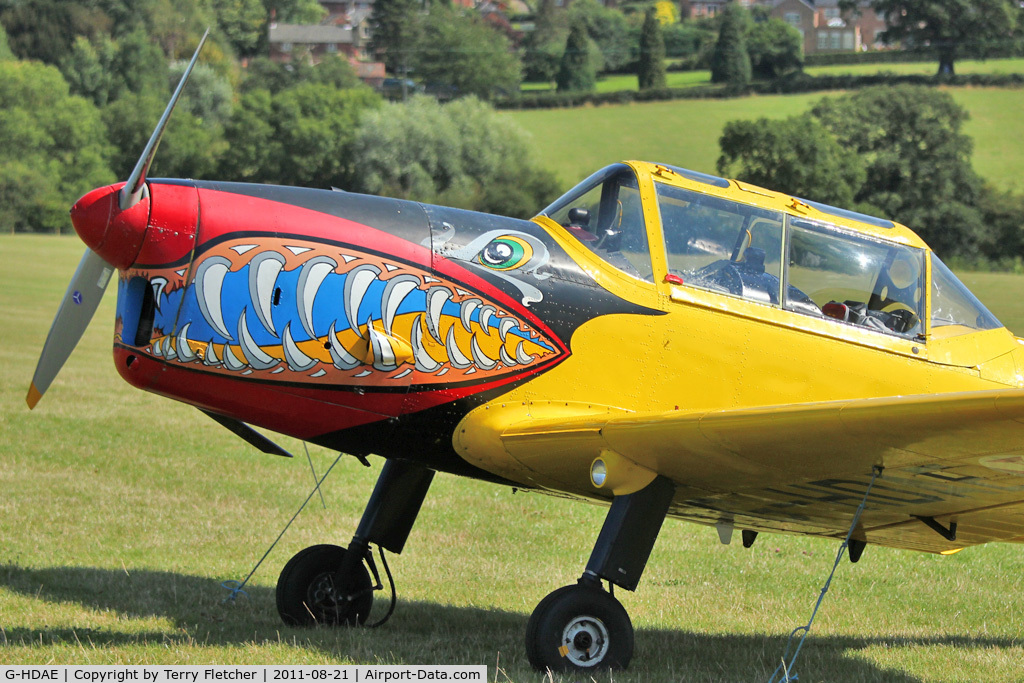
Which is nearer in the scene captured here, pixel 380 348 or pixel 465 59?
A: pixel 380 348

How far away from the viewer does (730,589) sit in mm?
8641

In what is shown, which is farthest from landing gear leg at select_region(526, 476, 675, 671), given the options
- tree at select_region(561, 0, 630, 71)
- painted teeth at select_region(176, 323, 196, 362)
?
tree at select_region(561, 0, 630, 71)

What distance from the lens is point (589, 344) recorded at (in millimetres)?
5645

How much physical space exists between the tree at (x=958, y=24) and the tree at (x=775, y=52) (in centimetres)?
1102

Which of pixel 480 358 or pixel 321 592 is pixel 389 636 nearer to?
pixel 321 592

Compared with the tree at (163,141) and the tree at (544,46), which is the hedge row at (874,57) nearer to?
the tree at (544,46)

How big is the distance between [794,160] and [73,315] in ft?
221

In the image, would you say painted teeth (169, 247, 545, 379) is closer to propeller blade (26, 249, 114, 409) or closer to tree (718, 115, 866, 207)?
propeller blade (26, 249, 114, 409)

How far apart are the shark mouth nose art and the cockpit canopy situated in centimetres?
90

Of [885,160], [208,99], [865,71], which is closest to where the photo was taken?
[885,160]

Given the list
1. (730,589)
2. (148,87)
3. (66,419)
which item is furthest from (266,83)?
(730,589)

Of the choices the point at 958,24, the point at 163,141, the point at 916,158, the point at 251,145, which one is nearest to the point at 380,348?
the point at 163,141

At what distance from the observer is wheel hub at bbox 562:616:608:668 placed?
545 centimetres

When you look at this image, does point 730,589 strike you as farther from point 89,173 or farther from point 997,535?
point 89,173
